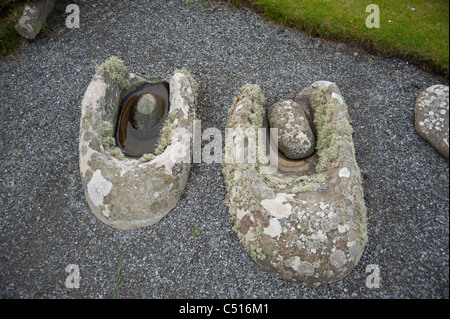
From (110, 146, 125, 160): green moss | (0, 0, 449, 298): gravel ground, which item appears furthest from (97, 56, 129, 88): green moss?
(110, 146, 125, 160): green moss

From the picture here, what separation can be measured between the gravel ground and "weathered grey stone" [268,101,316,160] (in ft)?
2.36

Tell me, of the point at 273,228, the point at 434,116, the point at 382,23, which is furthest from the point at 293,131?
the point at 382,23

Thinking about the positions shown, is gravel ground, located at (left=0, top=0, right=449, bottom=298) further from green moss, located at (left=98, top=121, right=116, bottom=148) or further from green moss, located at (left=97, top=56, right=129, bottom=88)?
green moss, located at (left=98, top=121, right=116, bottom=148)

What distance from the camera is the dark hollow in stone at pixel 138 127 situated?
16.4 ft

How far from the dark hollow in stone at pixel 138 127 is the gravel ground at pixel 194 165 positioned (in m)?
0.71

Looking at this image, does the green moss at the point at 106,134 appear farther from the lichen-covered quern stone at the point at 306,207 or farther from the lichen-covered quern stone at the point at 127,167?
the lichen-covered quern stone at the point at 306,207

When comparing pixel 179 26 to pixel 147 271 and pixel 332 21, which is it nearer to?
pixel 332 21

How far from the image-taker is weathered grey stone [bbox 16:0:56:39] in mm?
5867

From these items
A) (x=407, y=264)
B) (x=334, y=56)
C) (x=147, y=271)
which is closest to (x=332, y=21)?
(x=334, y=56)

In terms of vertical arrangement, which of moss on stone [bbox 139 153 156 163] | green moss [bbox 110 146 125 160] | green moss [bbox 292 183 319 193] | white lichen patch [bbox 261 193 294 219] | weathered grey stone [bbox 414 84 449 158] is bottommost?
white lichen patch [bbox 261 193 294 219]

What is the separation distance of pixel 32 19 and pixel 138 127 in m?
3.32

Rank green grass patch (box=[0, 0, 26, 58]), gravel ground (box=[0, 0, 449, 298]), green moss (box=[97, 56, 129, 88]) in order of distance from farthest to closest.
Result: green grass patch (box=[0, 0, 26, 58]) → green moss (box=[97, 56, 129, 88]) → gravel ground (box=[0, 0, 449, 298])

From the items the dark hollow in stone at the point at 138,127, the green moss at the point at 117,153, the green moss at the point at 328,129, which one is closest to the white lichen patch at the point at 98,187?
the green moss at the point at 117,153

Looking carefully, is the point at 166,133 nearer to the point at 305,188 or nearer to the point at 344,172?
the point at 305,188
